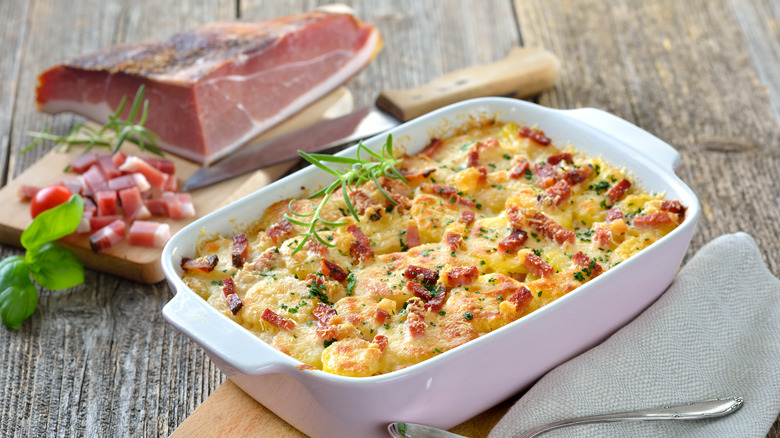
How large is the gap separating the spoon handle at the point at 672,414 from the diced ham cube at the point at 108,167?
204cm

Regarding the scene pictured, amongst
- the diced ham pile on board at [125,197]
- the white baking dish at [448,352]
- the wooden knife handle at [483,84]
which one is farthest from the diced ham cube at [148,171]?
the wooden knife handle at [483,84]

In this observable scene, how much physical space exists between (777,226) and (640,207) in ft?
3.28

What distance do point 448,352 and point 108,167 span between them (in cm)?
197

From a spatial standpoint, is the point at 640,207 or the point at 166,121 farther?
the point at 166,121

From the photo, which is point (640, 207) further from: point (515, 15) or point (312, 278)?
point (515, 15)

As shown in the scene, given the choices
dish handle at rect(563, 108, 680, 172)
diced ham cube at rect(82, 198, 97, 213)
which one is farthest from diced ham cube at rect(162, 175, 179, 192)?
dish handle at rect(563, 108, 680, 172)

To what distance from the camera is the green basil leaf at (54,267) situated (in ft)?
9.55

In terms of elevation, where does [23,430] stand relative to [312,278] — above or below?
below

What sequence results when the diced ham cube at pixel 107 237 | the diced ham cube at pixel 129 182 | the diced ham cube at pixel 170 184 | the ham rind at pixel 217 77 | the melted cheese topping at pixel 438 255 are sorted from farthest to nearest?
1. the ham rind at pixel 217 77
2. the diced ham cube at pixel 170 184
3. the diced ham cube at pixel 129 182
4. the diced ham cube at pixel 107 237
5. the melted cheese topping at pixel 438 255

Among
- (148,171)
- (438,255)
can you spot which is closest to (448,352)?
(438,255)

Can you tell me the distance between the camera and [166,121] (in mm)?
3699

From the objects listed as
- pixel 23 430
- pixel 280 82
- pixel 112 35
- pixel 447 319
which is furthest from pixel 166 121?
pixel 447 319

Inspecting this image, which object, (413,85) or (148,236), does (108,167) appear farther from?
(413,85)

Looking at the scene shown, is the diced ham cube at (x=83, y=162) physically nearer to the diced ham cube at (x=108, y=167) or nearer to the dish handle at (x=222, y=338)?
the diced ham cube at (x=108, y=167)
